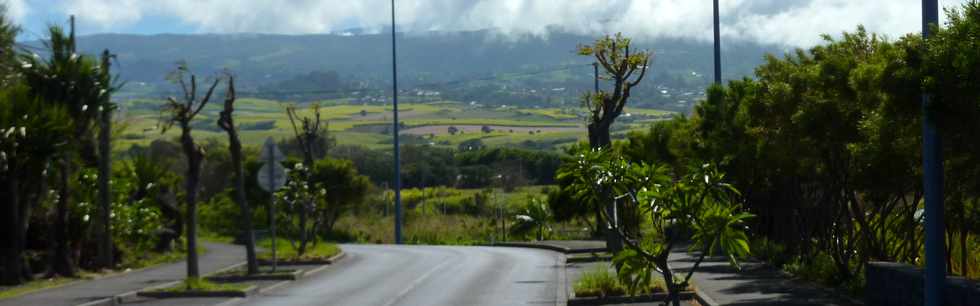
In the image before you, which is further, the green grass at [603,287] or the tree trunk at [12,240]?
the tree trunk at [12,240]

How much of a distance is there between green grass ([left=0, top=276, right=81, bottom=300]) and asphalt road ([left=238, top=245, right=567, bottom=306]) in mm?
5281

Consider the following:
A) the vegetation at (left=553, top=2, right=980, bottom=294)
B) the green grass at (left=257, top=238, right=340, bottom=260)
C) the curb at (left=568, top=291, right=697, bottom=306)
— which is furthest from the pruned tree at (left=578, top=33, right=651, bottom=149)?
the green grass at (left=257, top=238, right=340, bottom=260)

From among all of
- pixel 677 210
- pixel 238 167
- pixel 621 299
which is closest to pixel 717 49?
pixel 238 167

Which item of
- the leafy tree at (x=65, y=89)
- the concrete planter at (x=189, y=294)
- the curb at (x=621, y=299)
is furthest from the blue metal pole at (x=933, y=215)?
the leafy tree at (x=65, y=89)

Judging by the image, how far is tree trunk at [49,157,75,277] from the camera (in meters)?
34.6

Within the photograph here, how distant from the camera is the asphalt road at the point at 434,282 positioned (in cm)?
2630

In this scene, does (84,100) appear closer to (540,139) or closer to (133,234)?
(133,234)

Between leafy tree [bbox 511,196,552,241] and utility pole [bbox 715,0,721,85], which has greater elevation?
utility pole [bbox 715,0,721,85]

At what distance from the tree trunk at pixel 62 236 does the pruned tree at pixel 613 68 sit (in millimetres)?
13607

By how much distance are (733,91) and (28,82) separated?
17043mm

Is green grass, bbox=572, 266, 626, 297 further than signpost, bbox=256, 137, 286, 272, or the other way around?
signpost, bbox=256, 137, 286, 272

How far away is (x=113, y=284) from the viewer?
105 feet

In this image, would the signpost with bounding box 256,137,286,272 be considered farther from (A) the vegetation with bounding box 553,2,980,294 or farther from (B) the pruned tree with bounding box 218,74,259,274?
(A) the vegetation with bounding box 553,2,980,294

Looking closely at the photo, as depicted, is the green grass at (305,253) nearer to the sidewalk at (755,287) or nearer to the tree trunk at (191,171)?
the sidewalk at (755,287)
